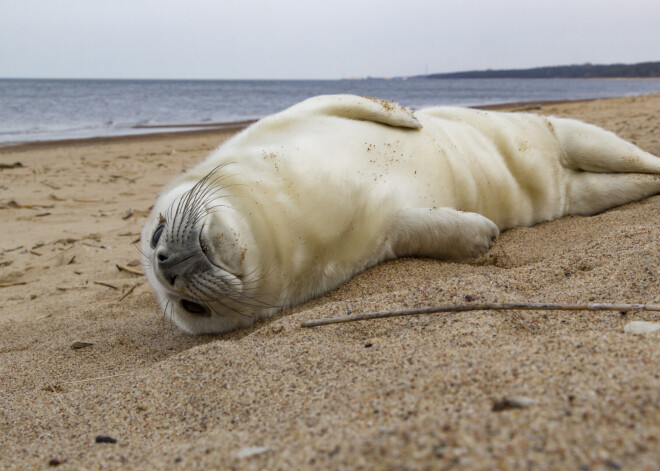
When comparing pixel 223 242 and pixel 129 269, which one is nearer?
pixel 223 242

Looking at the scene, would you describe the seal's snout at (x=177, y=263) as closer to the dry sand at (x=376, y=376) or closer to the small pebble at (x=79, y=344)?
the dry sand at (x=376, y=376)

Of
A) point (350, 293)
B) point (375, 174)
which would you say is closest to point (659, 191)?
point (375, 174)

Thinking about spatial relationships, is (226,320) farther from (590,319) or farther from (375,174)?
(590,319)

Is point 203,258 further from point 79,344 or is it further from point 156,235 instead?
point 79,344

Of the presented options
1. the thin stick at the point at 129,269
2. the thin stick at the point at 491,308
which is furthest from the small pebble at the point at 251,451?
the thin stick at the point at 129,269

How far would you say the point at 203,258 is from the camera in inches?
89.2

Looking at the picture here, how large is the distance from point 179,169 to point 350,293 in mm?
5970

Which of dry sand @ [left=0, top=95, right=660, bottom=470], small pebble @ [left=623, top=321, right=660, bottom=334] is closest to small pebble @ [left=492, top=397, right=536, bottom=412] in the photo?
dry sand @ [left=0, top=95, right=660, bottom=470]

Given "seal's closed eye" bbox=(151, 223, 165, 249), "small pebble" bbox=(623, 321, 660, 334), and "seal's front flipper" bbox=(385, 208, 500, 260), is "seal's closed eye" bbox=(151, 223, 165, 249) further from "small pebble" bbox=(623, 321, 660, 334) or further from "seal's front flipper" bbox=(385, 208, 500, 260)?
"small pebble" bbox=(623, 321, 660, 334)

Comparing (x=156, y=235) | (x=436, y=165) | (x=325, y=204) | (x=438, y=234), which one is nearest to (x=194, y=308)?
(x=156, y=235)

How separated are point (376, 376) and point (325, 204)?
1312 millimetres

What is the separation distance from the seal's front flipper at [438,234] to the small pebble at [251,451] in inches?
68.6

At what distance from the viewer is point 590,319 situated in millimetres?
1744

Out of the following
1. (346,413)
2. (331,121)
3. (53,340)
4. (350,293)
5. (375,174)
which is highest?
(331,121)
